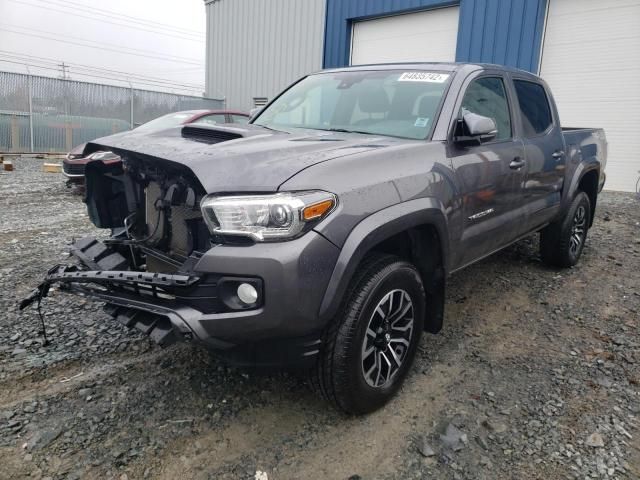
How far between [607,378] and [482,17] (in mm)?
9325

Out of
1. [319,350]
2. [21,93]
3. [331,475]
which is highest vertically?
[21,93]

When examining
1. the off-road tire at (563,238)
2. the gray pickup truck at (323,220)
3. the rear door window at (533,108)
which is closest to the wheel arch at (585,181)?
the off-road tire at (563,238)

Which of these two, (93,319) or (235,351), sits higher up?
(235,351)

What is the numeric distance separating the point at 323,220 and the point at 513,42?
31.6 ft

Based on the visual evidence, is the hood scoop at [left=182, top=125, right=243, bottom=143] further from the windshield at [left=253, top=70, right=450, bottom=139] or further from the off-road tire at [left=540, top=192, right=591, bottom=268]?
the off-road tire at [left=540, top=192, right=591, bottom=268]

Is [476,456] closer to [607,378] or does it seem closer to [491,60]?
[607,378]

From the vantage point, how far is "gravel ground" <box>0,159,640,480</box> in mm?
2227

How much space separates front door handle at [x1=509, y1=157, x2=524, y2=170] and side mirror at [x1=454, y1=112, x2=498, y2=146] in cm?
52

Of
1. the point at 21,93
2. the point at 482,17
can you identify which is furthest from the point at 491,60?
the point at 21,93

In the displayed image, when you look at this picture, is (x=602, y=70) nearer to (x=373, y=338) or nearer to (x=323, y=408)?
(x=373, y=338)

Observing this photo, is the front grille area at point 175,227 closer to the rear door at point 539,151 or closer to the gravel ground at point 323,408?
the gravel ground at point 323,408

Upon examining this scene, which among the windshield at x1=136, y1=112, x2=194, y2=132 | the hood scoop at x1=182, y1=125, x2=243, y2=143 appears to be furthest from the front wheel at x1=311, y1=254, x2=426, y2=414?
the windshield at x1=136, y1=112, x2=194, y2=132

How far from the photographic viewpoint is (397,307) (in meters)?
2.60

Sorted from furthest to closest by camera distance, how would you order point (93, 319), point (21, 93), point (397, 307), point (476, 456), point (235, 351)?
1. point (21, 93)
2. point (93, 319)
3. point (397, 307)
4. point (476, 456)
5. point (235, 351)
